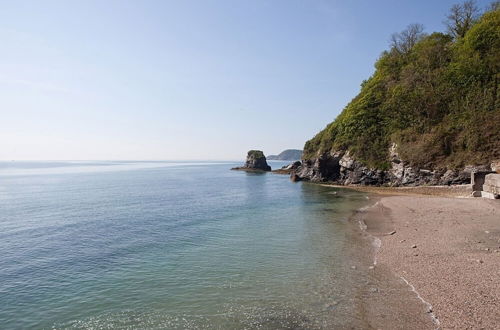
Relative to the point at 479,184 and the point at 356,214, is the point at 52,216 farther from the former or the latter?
the point at 479,184

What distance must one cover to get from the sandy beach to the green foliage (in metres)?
23.8

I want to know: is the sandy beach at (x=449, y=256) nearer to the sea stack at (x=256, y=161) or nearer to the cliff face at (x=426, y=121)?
the cliff face at (x=426, y=121)

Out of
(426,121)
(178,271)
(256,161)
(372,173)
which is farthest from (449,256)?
(256,161)

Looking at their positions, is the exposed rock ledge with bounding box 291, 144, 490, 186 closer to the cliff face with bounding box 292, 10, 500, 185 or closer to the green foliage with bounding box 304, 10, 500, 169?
the cliff face with bounding box 292, 10, 500, 185

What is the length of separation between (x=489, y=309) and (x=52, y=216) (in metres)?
42.9

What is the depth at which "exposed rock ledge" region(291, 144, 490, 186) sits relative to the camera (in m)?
51.7

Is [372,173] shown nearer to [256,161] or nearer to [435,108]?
[435,108]

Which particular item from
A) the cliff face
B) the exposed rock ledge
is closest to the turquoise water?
the exposed rock ledge

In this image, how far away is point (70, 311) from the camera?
1415 centimetres

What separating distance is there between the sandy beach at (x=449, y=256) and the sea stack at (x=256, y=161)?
113m

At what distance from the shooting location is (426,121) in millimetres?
65375

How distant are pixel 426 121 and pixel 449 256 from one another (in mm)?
56131

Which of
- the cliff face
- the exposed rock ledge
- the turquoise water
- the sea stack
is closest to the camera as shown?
the turquoise water

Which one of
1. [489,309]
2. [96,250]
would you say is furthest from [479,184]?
[96,250]
